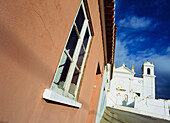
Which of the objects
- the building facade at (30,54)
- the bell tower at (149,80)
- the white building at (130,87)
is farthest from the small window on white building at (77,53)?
the bell tower at (149,80)

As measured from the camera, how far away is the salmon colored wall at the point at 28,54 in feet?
2.22

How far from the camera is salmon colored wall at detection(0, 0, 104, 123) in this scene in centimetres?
68

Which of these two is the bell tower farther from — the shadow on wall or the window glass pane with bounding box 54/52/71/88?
the shadow on wall

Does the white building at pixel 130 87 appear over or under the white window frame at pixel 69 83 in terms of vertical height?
over

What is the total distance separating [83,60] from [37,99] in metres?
1.48

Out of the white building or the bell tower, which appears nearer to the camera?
the white building

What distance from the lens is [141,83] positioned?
38.0m

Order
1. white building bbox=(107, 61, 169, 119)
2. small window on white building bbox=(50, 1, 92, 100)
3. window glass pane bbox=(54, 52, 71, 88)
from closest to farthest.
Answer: small window on white building bbox=(50, 1, 92, 100) → window glass pane bbox=(54, 52, 71, 88) → white building bbox=(107, 61, 169, 119)

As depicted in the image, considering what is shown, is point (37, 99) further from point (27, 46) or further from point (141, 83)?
point (141, 83)

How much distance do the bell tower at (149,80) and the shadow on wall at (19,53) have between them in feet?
137

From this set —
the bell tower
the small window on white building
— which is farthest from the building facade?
the bell tower

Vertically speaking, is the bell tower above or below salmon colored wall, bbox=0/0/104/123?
above

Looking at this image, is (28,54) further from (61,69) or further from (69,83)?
(61,69)

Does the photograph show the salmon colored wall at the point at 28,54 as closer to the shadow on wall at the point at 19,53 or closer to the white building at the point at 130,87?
the shadow on wall at the point at 19,53
